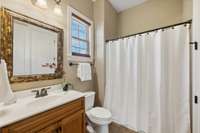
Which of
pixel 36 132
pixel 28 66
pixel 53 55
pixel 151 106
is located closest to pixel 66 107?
pixel 36 132

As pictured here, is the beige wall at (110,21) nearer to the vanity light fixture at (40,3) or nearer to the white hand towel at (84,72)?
the white hand towel at (84,72)

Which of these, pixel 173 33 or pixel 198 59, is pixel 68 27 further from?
pixel 198 59

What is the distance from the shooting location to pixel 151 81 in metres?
2.19

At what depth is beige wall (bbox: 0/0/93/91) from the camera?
64.1 inches

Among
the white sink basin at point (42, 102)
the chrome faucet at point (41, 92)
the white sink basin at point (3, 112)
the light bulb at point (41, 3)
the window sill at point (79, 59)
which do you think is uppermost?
the light bulb at point (41, 3)

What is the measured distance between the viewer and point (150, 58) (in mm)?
2203

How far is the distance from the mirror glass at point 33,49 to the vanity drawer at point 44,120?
2.08 feet

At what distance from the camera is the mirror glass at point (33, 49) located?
5.25 feet

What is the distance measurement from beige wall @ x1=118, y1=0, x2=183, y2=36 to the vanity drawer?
2.24 metres

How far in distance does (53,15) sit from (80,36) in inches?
32.2

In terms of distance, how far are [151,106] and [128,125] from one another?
64cm

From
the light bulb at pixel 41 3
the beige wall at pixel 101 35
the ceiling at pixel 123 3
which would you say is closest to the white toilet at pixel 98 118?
the beige wall at pixel 101 35

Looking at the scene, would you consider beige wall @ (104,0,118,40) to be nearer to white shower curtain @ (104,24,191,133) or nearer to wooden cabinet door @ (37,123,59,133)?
white shower curtain @ (104,24,191,133)

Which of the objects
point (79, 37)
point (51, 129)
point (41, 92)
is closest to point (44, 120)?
point (51, 129)
